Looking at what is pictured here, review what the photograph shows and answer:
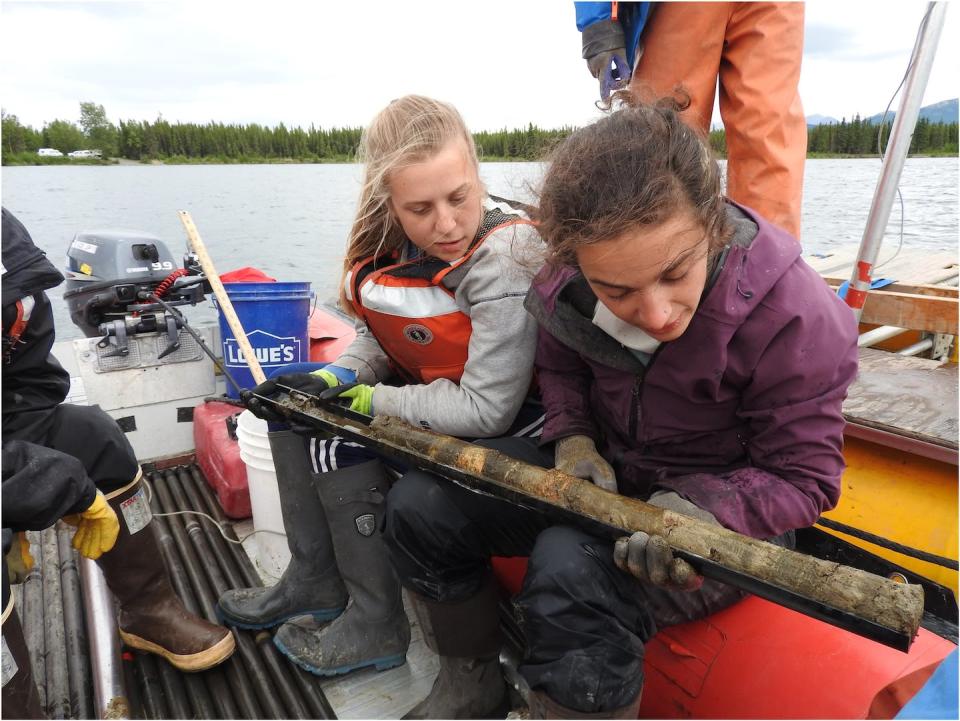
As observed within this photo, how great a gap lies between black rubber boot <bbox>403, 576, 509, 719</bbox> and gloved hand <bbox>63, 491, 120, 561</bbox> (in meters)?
0.88

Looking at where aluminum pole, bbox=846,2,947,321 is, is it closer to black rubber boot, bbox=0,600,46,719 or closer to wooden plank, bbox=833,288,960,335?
wooden plank, bbox=833,288,960,335

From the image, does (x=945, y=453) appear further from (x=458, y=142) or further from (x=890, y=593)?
(x=458, y=142)

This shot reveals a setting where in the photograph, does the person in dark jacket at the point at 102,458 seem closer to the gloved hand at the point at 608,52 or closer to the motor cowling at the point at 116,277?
the motor cowling at the point at 116,277

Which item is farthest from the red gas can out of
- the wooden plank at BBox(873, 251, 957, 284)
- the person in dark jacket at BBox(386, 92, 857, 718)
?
the wooden plank at BBox(873, 251, 957, 284)

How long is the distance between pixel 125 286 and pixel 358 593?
2341 millimetres

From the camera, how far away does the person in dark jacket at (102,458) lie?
1819 millimetres

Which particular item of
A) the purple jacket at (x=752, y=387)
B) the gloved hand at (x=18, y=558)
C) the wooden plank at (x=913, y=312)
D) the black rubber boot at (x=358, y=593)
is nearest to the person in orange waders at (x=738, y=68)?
the wooden plank at (x=913, y=312)

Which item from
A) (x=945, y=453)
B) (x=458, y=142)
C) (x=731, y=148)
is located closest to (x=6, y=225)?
(x=458, y=142)

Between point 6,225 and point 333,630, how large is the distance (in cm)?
142

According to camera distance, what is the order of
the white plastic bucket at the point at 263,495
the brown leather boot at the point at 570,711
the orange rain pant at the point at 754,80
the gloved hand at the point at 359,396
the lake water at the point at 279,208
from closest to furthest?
the brown leather boot at the point at 570,711 < the gloved hand at the point at 359,396 < the orange rain pant at the point at 754,80 < the white plastic bucket at the point at 263,495 < the lake water at the point at 279,208

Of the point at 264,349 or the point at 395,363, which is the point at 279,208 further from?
the point at 395,363

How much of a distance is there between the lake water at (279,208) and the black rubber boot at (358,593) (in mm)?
828

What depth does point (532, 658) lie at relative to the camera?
1.28 metres

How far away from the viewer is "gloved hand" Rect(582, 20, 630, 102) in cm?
239
